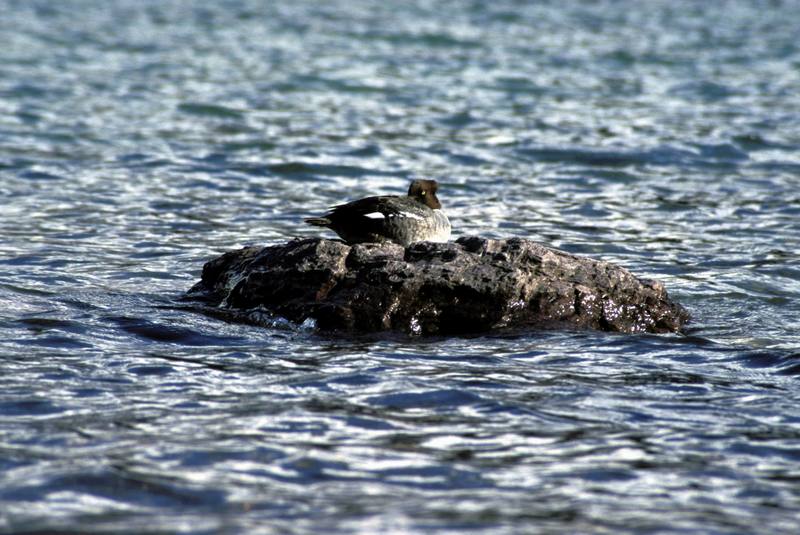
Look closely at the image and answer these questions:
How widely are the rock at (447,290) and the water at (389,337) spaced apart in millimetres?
244

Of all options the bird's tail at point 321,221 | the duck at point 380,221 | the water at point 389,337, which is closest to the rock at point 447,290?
the water at point 389,337

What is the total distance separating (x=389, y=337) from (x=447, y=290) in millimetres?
482

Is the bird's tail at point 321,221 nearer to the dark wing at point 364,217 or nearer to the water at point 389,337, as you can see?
the dark wing at point 364,217

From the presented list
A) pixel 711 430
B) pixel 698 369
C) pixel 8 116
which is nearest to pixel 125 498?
pixel 711 430

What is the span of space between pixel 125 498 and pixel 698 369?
347cm

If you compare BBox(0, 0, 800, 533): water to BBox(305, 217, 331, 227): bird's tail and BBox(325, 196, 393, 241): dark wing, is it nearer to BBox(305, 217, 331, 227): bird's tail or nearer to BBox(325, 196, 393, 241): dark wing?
BBox(305, 217, 331, 227): bird's tail

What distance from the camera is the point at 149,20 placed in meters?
28.8

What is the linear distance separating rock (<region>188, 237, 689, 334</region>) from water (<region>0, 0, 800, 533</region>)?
24 cm

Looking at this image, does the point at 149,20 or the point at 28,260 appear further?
the point at 149,20

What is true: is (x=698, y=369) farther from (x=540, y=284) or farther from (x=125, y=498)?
(x=125, y=498)

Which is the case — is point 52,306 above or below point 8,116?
below

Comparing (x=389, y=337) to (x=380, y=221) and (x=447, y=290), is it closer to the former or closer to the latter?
(x=447, y=290)

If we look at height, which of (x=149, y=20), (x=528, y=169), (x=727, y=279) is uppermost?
(x=149, y=20)

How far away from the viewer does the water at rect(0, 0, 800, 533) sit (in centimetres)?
512
